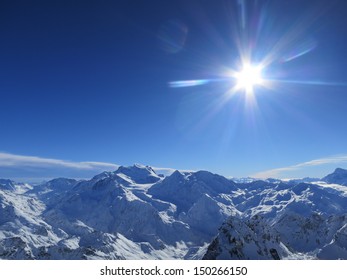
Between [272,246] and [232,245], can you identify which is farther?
[272,246]
